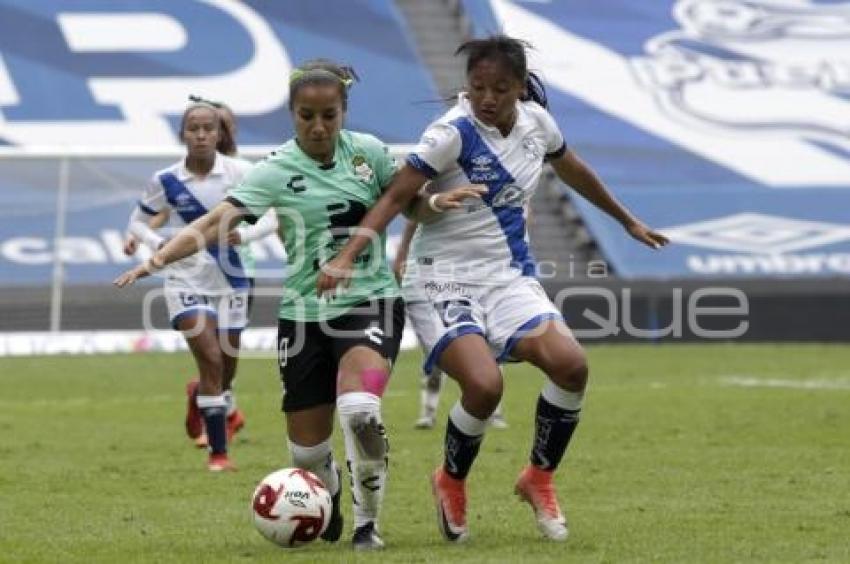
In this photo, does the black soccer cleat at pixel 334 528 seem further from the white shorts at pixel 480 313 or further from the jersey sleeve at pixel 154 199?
the jersey sleeve at pixel 154 199

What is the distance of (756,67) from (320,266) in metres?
25.2

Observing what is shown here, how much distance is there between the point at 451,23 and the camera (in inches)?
1328

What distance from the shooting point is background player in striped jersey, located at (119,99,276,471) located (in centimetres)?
1351

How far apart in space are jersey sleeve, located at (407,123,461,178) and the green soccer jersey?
286 mm

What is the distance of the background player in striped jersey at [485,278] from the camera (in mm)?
8812

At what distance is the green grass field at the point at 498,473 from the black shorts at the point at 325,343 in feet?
2.34

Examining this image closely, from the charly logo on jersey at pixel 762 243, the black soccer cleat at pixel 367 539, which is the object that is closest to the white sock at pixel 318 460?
the black soccer cleat at pixel 367 539

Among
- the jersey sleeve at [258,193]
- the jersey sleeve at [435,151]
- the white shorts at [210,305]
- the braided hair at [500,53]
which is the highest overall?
the braided hair at [500,53]

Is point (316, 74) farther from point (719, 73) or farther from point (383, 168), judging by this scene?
point (719, 73)

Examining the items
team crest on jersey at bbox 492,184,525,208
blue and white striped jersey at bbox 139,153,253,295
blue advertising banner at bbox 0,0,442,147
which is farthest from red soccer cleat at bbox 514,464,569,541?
blue advertising banner at bbox 0,0,442,147

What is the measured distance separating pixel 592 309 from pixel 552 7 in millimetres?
7725

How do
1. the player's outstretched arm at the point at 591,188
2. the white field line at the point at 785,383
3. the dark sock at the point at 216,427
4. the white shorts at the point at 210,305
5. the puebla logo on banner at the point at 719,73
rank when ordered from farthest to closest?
the puebla logo on banner at the point at 719,73
the white field line at the point at 785,383
the white shorts at the point at 210,305
the dark sock at the point at 216,427
the player's outstretched arm at the point at 591,188

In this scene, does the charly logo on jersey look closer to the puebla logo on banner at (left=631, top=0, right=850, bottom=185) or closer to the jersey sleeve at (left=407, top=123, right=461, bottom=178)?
the puebla logo on banner at (left=631, top=0, right=850, bottom=185)

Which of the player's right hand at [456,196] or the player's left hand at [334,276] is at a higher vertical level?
the player's right hand at [456,196]
